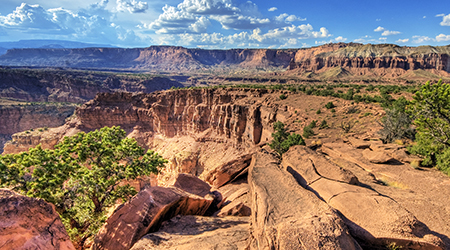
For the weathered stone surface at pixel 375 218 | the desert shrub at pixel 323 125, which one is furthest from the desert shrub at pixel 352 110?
the weathered stone surface at pixel 375 218

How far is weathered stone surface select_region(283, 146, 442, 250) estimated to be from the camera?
320 inches

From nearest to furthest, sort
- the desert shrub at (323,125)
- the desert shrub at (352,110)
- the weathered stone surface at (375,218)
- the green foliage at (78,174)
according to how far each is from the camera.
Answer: the weathered stone surface at (375,218), the green foliage at (78,174), the desert shrub at (323,125), the desert shrub at (352,110)

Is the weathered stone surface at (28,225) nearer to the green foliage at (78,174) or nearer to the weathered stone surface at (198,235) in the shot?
the green foliage at (78,174)

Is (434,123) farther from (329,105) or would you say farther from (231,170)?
(329,105)

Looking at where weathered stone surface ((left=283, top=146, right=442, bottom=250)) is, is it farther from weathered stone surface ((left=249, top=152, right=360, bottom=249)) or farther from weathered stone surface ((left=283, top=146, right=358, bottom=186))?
weathered stone surface ((left=249, top=152, right=360, bottom=249))

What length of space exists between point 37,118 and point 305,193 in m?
93.8

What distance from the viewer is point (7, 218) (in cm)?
779

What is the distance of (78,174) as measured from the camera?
1244 centimetres

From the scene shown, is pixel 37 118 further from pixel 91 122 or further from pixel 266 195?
pixel 266 195

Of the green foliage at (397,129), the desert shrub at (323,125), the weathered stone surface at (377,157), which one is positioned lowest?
the weathered stone surface at (377,157)

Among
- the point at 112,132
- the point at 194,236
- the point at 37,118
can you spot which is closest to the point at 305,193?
the point at 194,236

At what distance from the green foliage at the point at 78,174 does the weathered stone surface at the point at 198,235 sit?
13.1 feet

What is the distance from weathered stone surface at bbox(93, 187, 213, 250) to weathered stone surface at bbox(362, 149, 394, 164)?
14807 mm

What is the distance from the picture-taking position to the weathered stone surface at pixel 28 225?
7702 millimetres
